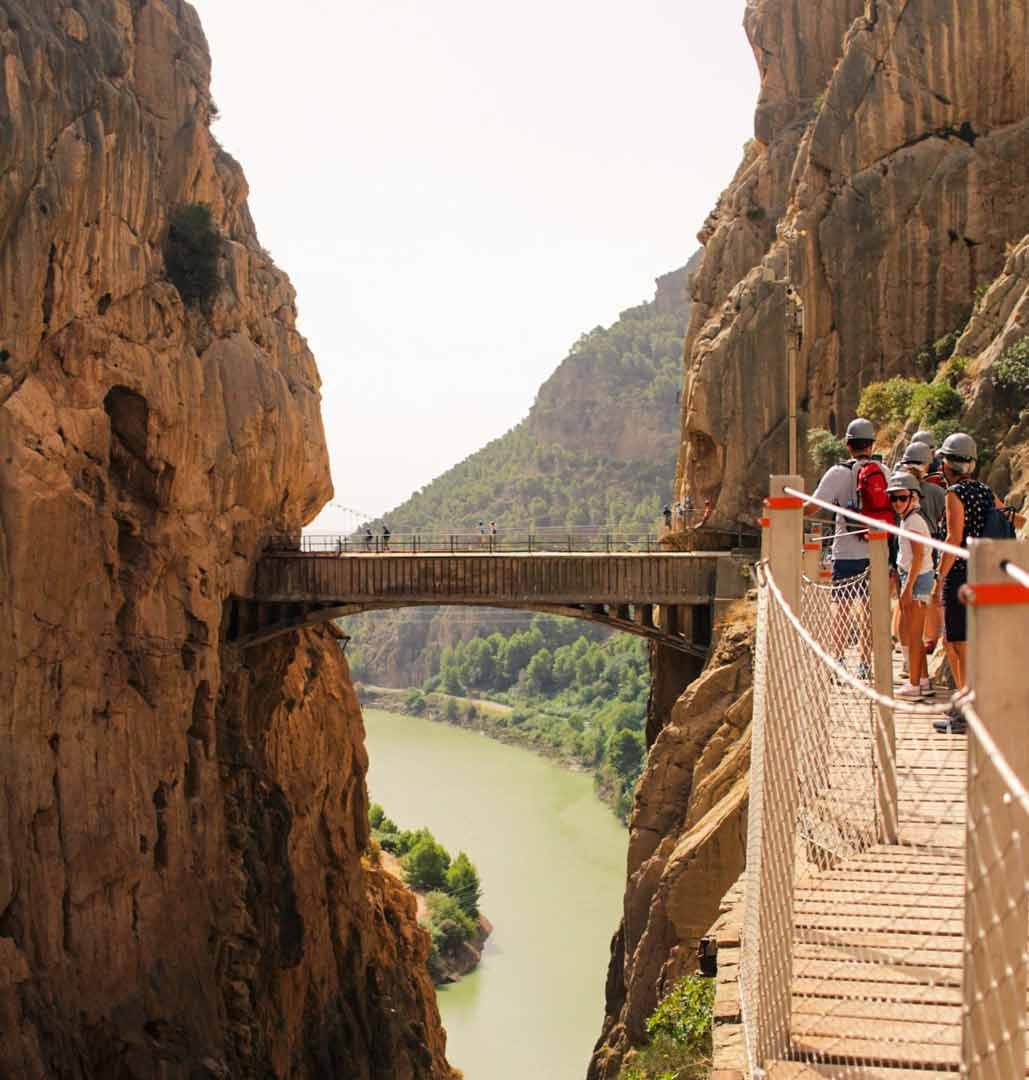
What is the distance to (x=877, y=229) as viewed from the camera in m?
26.6

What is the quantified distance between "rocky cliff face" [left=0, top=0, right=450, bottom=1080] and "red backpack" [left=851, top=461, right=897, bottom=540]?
1258 centimetres

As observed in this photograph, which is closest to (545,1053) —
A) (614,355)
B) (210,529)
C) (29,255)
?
(210,529)

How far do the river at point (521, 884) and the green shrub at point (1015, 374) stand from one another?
1940 cm

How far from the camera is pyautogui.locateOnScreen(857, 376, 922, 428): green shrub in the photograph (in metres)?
23.8

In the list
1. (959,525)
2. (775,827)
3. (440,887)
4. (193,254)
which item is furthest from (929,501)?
(440,887)

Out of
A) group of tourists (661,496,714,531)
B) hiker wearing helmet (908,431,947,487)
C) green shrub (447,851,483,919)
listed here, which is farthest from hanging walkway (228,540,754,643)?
green shrub (447,851,483,919)

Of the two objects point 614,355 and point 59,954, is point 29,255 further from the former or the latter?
point 614,355

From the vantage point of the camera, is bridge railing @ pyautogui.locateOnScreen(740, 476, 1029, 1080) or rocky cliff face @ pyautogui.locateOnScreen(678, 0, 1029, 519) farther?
rocky cliff face @ pyautogui.locateOnScreen(678, 0, 1029, 519)

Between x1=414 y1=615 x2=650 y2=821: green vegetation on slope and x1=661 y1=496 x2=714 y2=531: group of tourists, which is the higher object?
x1=661 y1=496 x2=714 y2=531: group of tourists

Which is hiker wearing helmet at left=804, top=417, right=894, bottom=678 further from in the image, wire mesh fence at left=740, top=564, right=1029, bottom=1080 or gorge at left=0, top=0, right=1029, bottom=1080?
gorge at left=0, top=0, right=1029, bottom=1080

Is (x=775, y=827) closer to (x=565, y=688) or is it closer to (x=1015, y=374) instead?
(x=1015, y=374)

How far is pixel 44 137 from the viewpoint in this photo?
1897 cm

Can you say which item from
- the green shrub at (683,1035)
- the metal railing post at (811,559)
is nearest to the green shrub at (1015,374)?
the green shrub at (683,1035)

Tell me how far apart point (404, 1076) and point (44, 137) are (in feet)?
58.5
